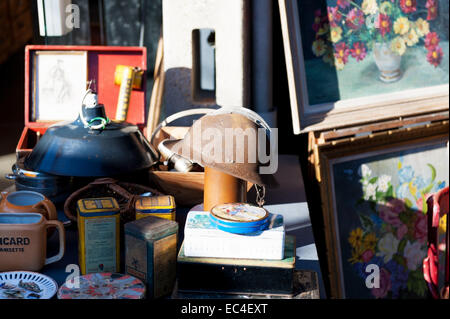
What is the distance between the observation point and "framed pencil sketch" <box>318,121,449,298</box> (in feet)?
7.22

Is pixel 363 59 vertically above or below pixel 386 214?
above

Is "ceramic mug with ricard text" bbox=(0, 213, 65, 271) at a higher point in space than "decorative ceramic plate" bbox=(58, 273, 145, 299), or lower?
higher

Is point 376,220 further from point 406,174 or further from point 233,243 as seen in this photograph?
point 233,243

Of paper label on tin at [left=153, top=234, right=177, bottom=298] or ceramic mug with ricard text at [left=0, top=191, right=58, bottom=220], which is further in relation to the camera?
ceramic mug with ricard text at [left=0, top=191, right=58, bottom=220]

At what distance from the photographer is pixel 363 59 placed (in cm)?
230

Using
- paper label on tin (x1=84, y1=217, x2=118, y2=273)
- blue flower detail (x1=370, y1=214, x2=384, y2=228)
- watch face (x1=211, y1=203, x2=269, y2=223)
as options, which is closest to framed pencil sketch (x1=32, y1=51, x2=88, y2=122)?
paper label on tin (x1=84, y1=217, x2=118, y2=273)

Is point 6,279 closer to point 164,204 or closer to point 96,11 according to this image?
point 164,204

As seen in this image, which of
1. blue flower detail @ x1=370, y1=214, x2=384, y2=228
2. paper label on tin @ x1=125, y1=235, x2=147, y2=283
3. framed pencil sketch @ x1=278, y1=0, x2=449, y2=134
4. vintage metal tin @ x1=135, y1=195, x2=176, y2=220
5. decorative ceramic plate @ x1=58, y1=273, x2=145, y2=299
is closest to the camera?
decorative ceramic plate @ x1=58, y1=273, x2=145, y2=299

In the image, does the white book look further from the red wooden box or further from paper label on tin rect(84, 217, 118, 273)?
the red wooden box

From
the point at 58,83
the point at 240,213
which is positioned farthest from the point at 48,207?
the point at 58,83

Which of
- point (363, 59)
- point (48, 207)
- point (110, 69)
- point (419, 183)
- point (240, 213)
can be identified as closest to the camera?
point (240, 213)

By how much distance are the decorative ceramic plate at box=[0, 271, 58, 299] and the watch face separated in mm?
463

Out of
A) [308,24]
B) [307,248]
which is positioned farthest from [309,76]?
[307,248]

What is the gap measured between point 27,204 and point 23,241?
0.18m
